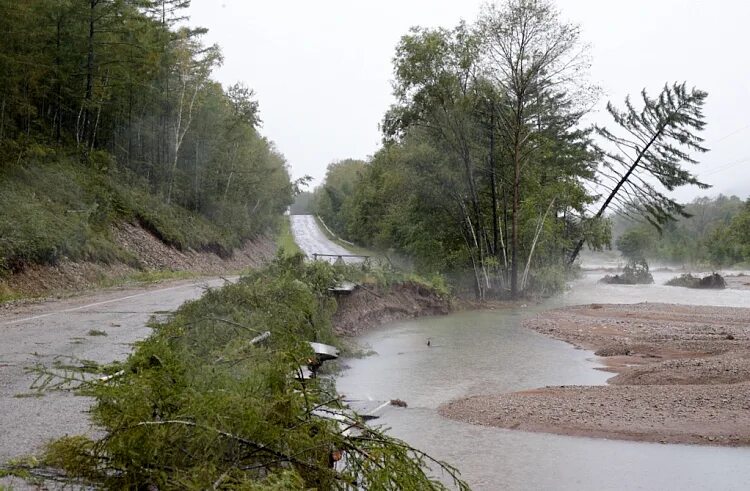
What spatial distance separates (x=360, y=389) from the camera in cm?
1241

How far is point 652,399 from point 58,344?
942cm

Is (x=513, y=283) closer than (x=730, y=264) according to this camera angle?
Yes

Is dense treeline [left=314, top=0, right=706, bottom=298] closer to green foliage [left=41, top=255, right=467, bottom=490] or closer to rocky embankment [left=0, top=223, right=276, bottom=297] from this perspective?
rocky embankment [left=0, top=223, right=276, bottom=297]

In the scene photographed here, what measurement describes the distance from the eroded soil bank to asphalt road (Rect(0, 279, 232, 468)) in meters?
5.57

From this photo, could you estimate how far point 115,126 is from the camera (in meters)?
41.9

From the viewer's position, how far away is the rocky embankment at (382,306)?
20.8 metres

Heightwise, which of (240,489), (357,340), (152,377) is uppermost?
(152,377)

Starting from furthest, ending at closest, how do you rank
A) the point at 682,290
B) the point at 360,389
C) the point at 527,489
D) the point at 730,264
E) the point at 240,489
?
the point at 730,264
the point at 682,290
the point at 360,389
the point at 527,489
the point at 240,489

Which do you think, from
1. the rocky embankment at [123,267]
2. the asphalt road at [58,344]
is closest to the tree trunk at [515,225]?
the rocky embankment at [123,267]

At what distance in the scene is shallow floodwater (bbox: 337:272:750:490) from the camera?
766 cm

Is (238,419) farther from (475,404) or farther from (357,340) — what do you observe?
(357,340)

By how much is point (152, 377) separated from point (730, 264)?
8304 cm

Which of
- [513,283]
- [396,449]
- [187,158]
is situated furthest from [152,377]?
[187,158]

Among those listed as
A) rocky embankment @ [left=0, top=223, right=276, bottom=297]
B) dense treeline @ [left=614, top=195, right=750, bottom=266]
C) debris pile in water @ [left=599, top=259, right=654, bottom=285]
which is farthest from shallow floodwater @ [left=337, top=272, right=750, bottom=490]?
dense treeline @ [left=614, top=195, right=750, bottom=266]
